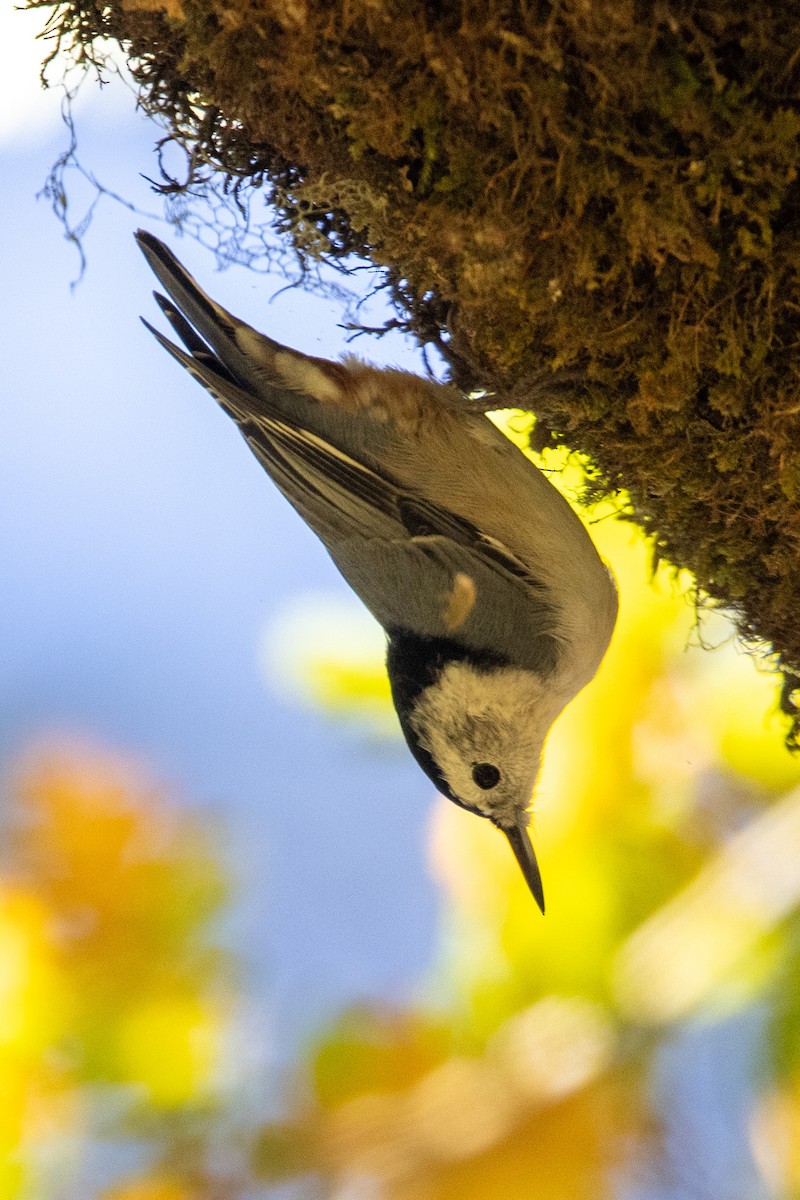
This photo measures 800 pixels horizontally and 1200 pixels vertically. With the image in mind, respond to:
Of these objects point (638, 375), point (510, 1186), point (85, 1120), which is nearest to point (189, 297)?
point (638, 375)

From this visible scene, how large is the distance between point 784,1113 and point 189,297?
5.83ft

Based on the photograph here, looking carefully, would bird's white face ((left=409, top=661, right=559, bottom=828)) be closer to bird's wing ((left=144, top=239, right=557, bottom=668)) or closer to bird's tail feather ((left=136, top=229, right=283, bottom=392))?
bird's wing ((left=144, top=239, right=557, bottom=668))

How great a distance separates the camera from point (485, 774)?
218 centimetres

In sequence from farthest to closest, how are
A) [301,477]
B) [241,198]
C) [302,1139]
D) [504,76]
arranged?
[301,477] → [241,198] → [302,1139] → [504,76]

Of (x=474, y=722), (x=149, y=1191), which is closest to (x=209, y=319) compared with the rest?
(x=474, y=722)

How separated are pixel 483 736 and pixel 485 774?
3.1 inches

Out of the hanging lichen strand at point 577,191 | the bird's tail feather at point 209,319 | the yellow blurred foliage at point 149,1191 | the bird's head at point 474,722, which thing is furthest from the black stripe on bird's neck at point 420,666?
the yellow blurred foliage at point 149,1191

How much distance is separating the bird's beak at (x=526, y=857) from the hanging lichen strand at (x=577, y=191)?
21.2 inches

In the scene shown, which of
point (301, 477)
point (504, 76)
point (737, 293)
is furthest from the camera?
point (301, 477)

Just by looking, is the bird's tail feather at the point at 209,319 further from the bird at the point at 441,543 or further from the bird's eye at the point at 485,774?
the bird's eye at the point at 485,774

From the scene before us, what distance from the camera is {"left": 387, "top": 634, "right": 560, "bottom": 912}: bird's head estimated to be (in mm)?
2135

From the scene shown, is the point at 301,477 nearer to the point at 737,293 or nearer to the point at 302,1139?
the point at 737,293

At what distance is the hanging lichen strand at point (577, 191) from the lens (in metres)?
1.33

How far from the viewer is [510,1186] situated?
5.07 ft
